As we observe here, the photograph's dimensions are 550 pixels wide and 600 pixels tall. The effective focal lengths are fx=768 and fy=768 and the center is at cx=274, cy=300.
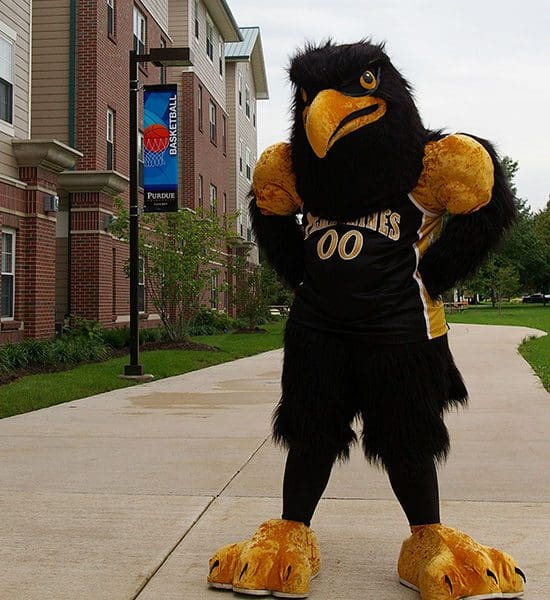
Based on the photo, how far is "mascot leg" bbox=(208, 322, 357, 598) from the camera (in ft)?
9.31

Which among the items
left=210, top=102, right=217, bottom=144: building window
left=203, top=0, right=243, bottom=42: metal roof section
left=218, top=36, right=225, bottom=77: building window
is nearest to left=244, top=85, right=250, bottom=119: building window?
left=203, top=0, right=243, bottom=42: metal roof section

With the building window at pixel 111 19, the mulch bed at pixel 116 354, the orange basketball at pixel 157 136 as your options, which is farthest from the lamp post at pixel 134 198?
the building window at pixel 111 19

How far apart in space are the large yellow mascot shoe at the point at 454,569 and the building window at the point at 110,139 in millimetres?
15513

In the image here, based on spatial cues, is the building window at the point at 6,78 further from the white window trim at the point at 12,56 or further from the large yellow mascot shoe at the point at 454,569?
the large yellow mascot shoe at the point at 454,569

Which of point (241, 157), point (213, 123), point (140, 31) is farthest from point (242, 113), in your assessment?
point (140, 31)

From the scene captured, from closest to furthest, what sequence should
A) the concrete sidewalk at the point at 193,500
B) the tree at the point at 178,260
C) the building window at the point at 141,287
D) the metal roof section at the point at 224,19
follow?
1. the concrete sidewalk at the point at 193,500
2. the tree at the point at 178,260
3. the building window at the point at 141,287
4. the metal roof section at the point at 224,19

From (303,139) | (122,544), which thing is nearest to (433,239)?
(303,139)

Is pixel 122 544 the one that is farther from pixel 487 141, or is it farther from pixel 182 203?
pixel 182 203

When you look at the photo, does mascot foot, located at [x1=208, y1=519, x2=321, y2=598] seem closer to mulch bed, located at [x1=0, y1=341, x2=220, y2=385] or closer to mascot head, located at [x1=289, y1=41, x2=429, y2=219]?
mascot head, located at [x1=289, y1=41, x2=429, y2=219]

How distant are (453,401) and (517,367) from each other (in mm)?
9854

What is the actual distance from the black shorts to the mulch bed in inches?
321

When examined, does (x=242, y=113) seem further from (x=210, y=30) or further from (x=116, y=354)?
(x=116, y=354)

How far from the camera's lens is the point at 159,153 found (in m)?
12.8

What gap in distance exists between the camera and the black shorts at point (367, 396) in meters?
2.81
